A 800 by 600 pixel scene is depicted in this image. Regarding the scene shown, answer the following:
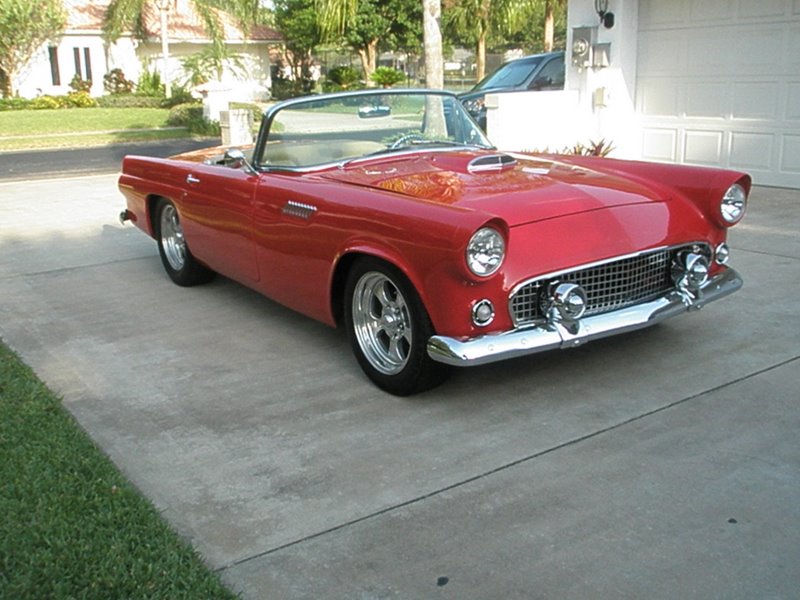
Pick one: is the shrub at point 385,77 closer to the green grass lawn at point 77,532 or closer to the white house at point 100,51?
the white house at point 100,51

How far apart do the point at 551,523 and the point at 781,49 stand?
8141 mm

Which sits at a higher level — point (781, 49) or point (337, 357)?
point (781, 49)

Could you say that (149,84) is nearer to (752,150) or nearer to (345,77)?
(345,77)

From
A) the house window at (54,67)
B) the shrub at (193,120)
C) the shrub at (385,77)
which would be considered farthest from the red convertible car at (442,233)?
the house window at (54,67)

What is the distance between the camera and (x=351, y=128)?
5293 mm

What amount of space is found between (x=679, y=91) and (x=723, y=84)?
0.62m

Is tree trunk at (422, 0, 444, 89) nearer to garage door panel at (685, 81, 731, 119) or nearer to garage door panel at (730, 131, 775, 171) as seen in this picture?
garage door panel at (685, 81, 731, 119)

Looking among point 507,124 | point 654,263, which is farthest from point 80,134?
point 654,263

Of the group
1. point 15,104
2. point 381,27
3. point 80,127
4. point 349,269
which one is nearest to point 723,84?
point 349,269

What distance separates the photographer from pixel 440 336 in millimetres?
3891

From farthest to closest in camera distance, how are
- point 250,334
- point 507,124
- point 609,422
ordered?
point 507,124, point 250,334, point 609,422

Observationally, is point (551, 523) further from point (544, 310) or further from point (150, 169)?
point (150, 169)

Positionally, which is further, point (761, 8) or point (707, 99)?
point (707, 99)

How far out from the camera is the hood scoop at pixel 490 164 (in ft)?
16.0
